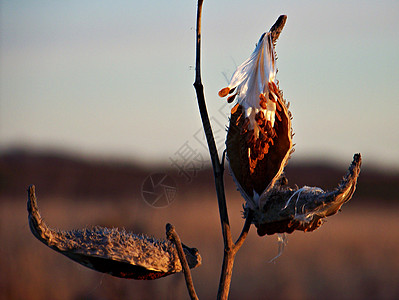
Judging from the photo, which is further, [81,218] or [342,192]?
[81,218]

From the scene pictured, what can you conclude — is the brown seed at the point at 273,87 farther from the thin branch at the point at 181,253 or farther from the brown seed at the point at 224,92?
the thin branch at the point at 181,253

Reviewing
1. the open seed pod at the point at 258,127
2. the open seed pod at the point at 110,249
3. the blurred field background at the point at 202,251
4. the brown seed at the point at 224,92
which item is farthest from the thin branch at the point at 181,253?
the blurred field background at the point at 202,251

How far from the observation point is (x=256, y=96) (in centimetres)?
118

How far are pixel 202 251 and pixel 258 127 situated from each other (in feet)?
18.9

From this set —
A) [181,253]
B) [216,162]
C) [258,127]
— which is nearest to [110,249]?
[181,253]

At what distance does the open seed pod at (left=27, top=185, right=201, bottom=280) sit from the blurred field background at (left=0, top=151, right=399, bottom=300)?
3835mm

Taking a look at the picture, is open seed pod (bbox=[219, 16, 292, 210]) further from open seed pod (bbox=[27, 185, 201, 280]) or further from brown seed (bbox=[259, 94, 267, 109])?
open seed pod (bbox=[27, 185, 201, 280])

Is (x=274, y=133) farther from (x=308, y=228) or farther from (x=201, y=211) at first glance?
(x=201, y=211)

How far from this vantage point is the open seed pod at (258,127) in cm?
116

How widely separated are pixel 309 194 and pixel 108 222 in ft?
15.1

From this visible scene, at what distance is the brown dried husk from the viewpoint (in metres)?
1.17

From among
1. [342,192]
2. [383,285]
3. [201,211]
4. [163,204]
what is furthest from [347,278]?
[342,192]

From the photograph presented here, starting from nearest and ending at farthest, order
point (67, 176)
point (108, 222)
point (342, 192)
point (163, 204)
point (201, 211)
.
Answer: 1. point (342, 192)
2. point (108, 222)
3. point (163, 204)
4. point (201, 211)
5. point (67, 176)

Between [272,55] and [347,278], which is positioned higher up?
[272,55]
